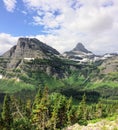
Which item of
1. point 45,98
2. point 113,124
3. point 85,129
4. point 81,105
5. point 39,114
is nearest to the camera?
point 113,124

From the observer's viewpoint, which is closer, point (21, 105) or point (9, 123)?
point (9, 123)

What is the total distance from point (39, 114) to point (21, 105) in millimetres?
49407

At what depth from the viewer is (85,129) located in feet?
218

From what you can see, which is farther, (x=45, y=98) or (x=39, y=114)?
(x=39, y=114)

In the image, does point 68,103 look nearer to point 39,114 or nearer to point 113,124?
point 39,114

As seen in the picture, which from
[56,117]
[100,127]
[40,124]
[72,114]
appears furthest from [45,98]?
[100,127]

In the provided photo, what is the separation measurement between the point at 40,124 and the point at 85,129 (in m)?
45.5

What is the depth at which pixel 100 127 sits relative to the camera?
62.8m

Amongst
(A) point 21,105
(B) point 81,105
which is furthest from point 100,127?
(A) point 21,105

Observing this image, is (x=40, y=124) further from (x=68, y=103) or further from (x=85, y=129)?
(x=85, y=129)

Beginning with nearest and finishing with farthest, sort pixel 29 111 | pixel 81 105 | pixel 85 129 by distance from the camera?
pixel 85 129, pixel 81 105, pixel 29 111

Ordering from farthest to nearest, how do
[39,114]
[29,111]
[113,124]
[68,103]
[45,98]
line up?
[29,111] < [68,103] < [39,114] < [45,98] < [113,124]

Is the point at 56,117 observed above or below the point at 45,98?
below

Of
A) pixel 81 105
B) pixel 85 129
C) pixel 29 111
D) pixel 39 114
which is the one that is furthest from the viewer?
pixel 29 111
